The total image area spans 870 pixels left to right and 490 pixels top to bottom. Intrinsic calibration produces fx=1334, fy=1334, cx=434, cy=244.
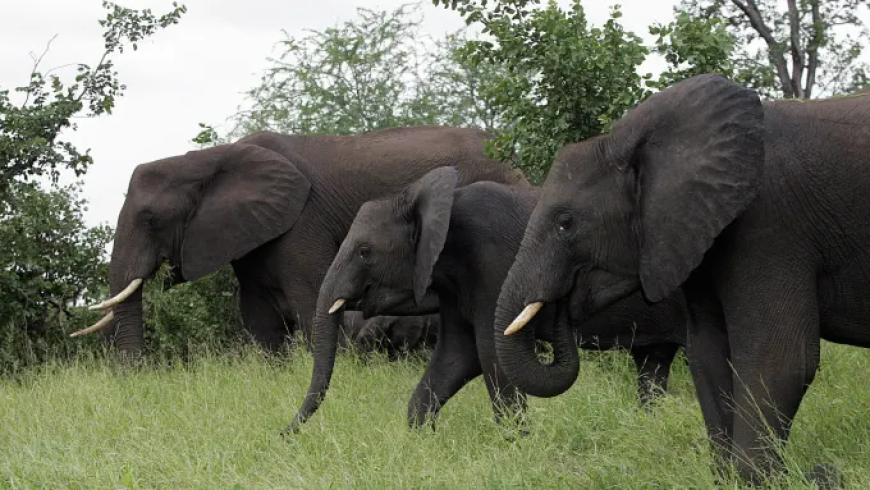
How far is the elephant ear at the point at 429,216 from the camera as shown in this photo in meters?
6.84

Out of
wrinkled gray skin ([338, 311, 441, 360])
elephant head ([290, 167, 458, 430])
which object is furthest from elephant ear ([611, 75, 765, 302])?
wrinkled gray skin ([338, 311, 441, 360])

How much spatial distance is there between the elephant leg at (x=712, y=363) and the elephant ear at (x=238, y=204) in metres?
5.32

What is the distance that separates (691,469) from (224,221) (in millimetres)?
5555

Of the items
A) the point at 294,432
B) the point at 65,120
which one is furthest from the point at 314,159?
the point at 294,432

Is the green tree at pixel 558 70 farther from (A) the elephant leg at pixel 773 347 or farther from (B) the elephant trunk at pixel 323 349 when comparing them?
(A) the elephant leg at pixel 773 347

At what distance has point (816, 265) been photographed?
4.95 metres

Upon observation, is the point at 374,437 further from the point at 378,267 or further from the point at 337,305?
the point at 378,267

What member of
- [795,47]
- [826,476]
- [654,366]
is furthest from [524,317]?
[795,47]

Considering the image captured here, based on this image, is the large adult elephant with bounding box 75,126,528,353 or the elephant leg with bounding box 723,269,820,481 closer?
the elephant leg with bounding box 723,269,820,481

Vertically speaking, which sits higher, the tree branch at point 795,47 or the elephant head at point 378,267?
the tree branch at point 795,47

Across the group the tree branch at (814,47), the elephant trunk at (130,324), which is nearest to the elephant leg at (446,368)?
the elephant trunk at (130,324)

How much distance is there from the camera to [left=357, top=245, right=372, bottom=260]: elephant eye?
279 inches

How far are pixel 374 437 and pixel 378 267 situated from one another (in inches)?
36.1

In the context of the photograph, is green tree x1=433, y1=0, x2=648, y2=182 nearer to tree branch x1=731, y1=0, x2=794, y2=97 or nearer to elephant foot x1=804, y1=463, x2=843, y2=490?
elephant foot x1=804, y1=463, x2=843, y2=490
